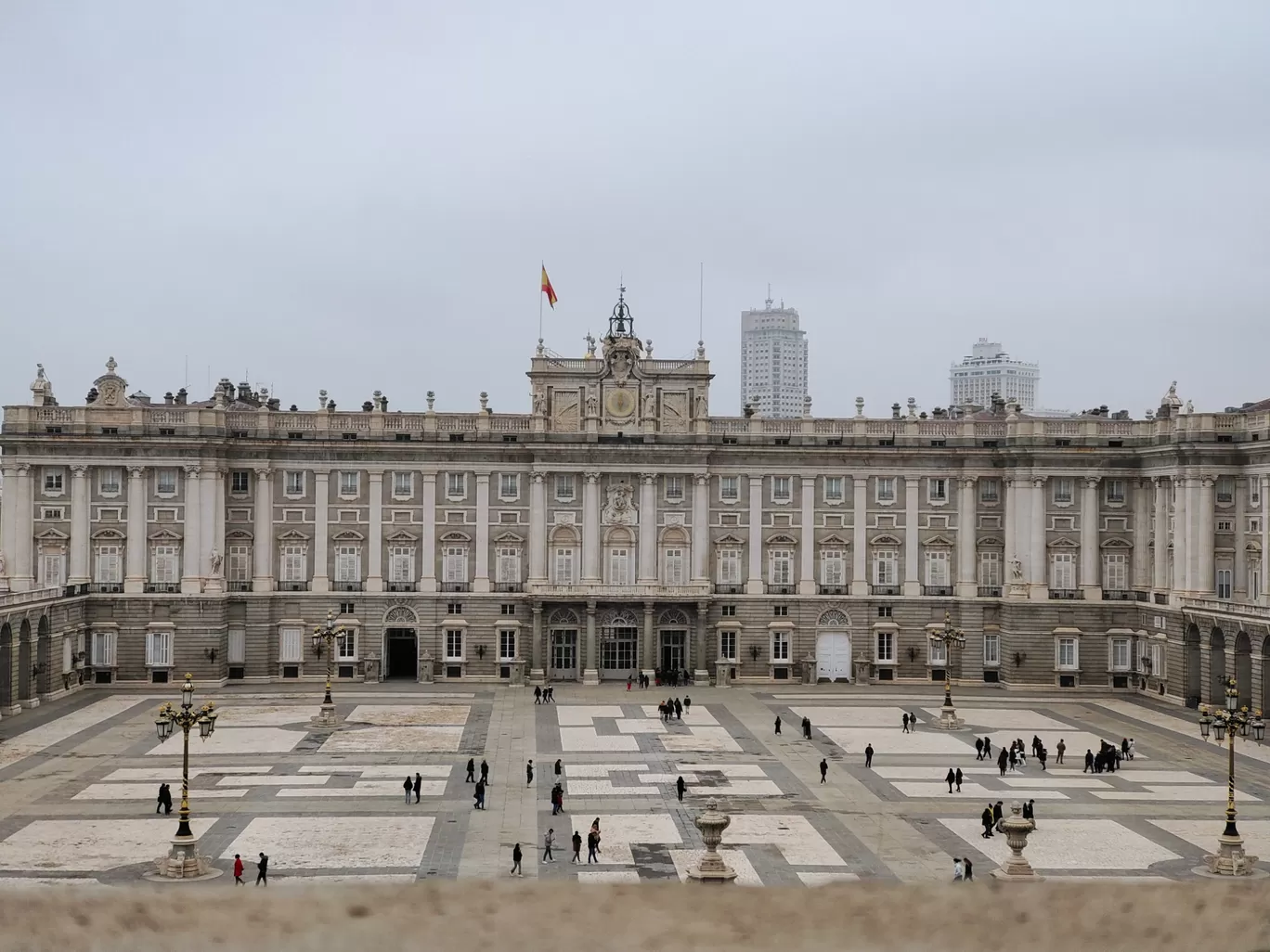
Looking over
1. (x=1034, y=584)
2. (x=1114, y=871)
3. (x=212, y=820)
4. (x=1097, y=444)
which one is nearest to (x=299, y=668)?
(x=212, y=820)

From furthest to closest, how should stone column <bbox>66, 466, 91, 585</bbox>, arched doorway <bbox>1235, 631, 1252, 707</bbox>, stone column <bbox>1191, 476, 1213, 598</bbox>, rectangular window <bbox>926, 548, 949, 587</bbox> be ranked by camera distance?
rectangular window <bbox>926, 548, 949, 587</bbox>, stone column <bbox>66, 466, 91, 585</bbox>, stone column <bbox>1191, 476, 1213, 598</bbox>, arched doorway <bbox>1235, 631, 1252, 707</bbox>

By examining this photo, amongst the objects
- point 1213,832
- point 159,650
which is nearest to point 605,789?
point 1213,832

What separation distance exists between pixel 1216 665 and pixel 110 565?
59.9 meters

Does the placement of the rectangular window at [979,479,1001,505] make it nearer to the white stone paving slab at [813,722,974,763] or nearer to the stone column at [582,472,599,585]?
the white stone paving slab at [813,722,974,763]

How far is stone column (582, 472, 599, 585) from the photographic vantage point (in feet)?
265

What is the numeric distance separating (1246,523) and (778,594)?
25.6 metres

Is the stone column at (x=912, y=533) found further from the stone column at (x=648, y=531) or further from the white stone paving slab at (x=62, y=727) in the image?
the white stone paving slab at (x=62, y=727)

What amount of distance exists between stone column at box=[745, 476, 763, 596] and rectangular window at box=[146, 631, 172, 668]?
33.2 meters

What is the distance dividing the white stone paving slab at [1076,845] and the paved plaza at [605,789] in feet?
0.41

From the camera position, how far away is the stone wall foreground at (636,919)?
19.5ft

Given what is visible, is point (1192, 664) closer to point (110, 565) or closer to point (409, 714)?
point (409, 714)

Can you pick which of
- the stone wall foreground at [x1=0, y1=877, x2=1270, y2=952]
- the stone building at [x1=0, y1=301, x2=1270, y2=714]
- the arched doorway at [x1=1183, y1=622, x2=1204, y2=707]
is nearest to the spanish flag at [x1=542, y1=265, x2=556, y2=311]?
the stone building at [x1=0, y1=301, x2=1270, y2=714]

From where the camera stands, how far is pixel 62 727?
62531mm

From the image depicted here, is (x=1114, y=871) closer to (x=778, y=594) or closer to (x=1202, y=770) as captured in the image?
(x=1202, y=770)
